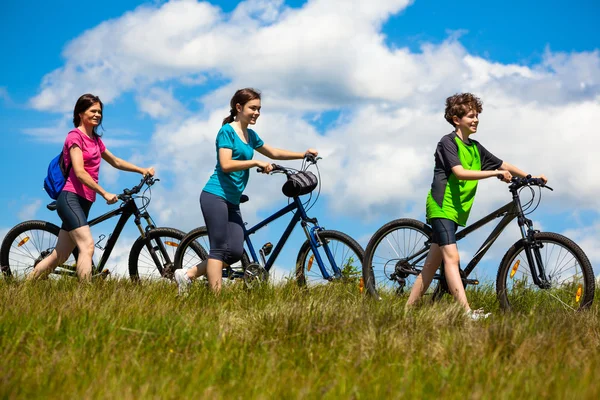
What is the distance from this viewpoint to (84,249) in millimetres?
7898

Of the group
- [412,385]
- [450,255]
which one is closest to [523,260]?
[450,255]

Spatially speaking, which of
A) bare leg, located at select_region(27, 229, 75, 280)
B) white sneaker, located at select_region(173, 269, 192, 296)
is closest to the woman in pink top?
bare leg, located at select_region(27, 229, 75, 280)

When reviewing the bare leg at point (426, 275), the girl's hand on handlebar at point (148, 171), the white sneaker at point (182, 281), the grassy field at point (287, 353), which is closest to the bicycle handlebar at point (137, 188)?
the girl's hand on handlebar at point (148, 171)

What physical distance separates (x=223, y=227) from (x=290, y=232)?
2.81 ft

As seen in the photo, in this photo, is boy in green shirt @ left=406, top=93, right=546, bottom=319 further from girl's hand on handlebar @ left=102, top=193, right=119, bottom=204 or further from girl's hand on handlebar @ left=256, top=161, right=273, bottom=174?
girl's hand on handlebar @ left=102, top=193, right=119, bottom=204

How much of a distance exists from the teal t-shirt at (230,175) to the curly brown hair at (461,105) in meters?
1.97

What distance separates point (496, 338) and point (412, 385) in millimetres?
1010

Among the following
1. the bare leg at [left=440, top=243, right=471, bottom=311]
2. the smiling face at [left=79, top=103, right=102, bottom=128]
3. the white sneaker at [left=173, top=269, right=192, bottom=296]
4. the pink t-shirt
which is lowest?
the bare leg at [left=440, top=243, right=471, bottom=311]

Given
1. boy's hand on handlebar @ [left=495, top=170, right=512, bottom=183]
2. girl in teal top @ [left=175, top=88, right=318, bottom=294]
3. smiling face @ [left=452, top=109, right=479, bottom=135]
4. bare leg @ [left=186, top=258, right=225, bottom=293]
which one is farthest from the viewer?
bare leg @ [left=186, top=258, right=225, bottom=293]

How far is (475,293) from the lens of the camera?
8.24m

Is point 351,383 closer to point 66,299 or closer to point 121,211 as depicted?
point 66,299

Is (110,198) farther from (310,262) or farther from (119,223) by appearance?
(310,262)

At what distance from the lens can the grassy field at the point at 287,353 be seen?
14.0 ft

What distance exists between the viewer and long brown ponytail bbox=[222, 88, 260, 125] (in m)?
7.30
